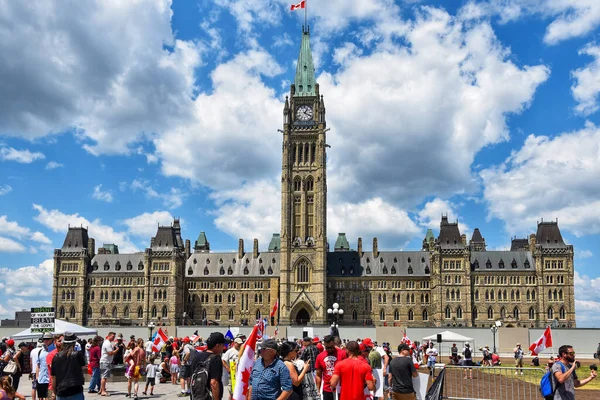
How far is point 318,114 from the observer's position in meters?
103

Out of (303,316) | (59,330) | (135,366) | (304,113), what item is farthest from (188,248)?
(135,366)

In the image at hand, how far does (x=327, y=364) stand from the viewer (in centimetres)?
1275

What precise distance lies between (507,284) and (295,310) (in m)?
33.6

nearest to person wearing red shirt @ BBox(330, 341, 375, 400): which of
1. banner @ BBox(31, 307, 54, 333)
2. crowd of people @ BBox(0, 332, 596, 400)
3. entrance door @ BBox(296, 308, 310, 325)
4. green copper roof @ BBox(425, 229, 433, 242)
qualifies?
crowd of people @ BBox(0, 332, 596, 400)

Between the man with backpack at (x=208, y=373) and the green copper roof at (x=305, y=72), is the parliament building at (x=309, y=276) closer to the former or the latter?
the green copper roof at (x=305, y=72)

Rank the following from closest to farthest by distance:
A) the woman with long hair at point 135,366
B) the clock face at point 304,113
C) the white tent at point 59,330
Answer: the woman with long hair at point 135,366
the white tent at point 59,330
the clock face at point 304,113

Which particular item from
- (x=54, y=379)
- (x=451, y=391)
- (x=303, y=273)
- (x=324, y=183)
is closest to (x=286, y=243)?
(x=303, y=273)

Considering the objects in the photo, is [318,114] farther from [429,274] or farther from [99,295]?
[99,295]

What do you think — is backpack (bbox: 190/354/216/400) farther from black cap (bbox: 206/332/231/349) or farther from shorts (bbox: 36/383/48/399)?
shorts (bbox: 36/383/48/399)

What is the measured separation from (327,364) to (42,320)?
17.9 m

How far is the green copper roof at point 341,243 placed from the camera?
129 meters

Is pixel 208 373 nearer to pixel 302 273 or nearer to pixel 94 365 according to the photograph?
pixel 94 365

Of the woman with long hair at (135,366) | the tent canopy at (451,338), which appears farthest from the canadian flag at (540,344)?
the woman with long hair at (135,366)

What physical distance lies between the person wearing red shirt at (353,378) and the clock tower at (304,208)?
8339 cm
